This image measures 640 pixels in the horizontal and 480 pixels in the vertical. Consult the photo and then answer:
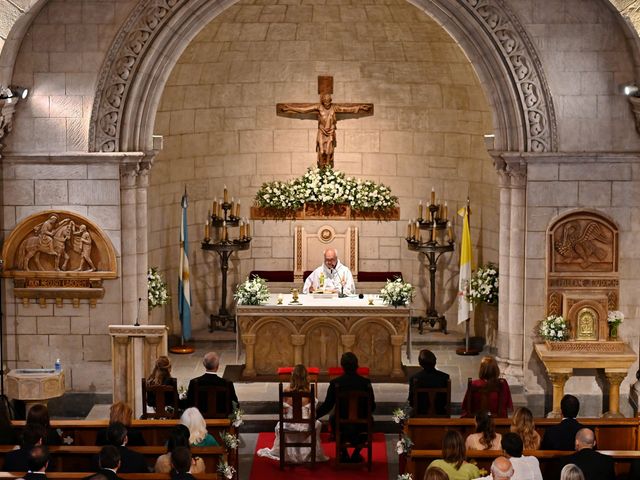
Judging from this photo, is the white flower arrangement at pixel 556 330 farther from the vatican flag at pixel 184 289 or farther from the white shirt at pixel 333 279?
the vatican flag at pixel 184 289

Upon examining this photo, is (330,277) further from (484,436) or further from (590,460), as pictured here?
(590,460)

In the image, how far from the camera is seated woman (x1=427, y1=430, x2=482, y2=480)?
1147 cm

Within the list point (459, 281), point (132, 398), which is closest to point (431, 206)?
point (459, 281)

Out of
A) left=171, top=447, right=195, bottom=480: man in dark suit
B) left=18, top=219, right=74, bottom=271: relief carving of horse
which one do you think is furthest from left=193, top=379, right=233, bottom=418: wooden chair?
left=18, top=219, right=74, bottom=271: relief carving of horse

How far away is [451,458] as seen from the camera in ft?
37.8

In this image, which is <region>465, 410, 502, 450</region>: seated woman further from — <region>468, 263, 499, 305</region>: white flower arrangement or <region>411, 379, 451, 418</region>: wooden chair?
<region>468, 263, 499, 305</region>: white flower arrangement

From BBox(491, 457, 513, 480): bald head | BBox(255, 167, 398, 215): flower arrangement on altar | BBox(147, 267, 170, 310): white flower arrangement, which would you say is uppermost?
BBox(255, 167, 398, 215): flower arrangement on altar

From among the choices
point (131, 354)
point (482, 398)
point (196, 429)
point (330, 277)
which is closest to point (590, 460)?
point (482, 398)

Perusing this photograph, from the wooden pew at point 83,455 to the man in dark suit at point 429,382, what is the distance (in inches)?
102

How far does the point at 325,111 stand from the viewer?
20.6 m

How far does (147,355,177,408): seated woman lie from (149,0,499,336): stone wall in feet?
19.7

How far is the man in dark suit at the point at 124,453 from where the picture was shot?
38.7ft

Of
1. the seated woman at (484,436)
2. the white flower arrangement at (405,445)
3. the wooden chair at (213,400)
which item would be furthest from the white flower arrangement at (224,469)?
the seated woman at (484,436)

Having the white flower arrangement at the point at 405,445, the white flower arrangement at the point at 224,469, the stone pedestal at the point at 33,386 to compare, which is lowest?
the white flower arrangement at the point at 224,469
